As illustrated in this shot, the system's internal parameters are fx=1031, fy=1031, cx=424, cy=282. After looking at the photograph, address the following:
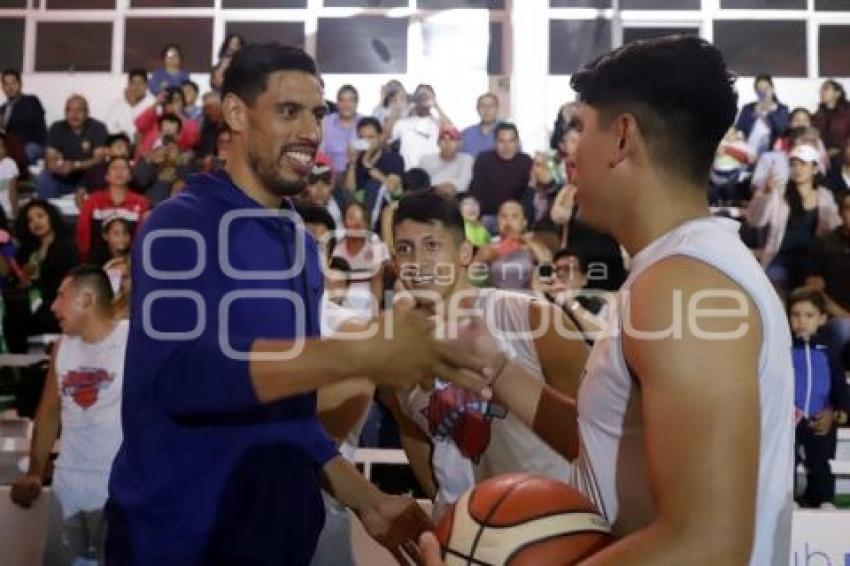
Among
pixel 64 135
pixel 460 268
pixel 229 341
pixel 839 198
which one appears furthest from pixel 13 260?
pixel 229 341

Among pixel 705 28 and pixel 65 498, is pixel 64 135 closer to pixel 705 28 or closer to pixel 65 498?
pixel 65 498

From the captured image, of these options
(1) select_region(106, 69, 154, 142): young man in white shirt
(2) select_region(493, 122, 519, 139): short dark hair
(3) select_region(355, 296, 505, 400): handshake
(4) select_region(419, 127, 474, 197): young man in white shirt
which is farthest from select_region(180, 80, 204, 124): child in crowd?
(3) select_region(355, 296, 505, 400): handshake

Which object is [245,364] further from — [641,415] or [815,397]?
[815,397]

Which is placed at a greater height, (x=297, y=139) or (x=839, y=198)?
(x=839, y=198)

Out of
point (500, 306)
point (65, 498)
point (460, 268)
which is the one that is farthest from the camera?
point (65, 498)

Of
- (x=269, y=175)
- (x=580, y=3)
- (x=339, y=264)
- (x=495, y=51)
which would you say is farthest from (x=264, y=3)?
(x=269, y=175)

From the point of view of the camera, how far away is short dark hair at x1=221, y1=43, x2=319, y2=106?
2951mm

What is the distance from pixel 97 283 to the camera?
19.4 ft

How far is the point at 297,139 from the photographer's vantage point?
115 inches

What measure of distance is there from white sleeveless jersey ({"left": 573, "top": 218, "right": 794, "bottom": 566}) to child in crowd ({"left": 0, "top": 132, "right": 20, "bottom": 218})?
1022 cm

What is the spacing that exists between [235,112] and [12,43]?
14.3 metres

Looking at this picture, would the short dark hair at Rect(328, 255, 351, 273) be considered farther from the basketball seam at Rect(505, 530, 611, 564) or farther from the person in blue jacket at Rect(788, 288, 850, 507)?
the basketball seam at Rect(505, 530, 611, 564)

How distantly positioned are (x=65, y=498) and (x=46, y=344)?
13.6ft

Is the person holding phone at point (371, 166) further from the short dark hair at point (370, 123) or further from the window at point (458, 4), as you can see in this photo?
the window at point (458, 4)
